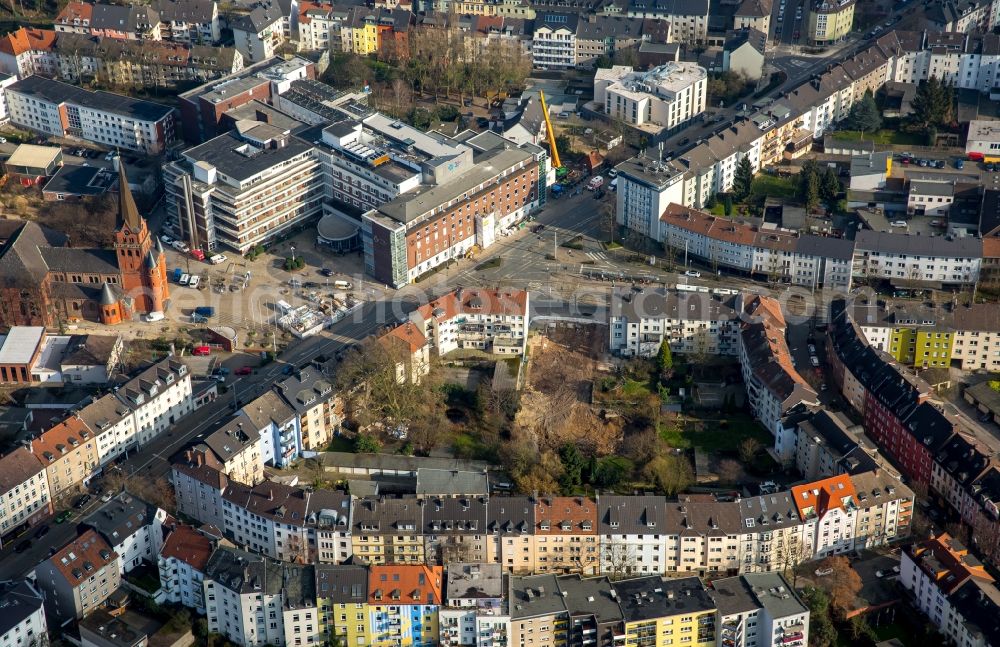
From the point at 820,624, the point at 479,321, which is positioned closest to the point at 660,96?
the point at 479,321

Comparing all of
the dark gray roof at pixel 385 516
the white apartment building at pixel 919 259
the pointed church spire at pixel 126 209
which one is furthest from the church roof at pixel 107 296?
the white apartment building at pixel 919 259

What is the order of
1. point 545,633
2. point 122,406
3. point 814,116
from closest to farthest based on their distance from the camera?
point 545,633, point 122,406, point 814,116

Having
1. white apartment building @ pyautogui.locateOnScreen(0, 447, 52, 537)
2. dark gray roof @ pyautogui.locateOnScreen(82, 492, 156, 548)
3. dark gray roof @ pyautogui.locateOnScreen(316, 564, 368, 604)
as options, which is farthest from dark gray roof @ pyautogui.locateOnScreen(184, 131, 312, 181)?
dark gray roof @ pyautogui.locateOnScreen(316, 564, 368, 604)

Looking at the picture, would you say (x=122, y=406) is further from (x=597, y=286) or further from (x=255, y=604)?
(x=597, y=286)

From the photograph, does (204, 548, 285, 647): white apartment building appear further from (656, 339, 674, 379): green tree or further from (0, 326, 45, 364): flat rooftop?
(656, 339, 674, 379): green tree

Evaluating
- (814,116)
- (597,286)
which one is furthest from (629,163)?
(814,116)

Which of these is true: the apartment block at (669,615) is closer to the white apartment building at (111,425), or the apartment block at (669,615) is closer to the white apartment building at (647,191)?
the white apartment building at (111,425)
